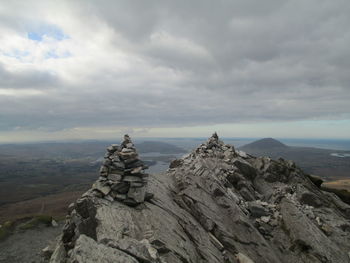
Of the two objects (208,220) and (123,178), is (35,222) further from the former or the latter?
(208,220)

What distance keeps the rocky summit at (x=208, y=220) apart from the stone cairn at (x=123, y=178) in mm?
129

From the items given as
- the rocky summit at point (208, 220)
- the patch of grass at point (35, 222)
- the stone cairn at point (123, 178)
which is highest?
the stone cairn at point (123, 178)

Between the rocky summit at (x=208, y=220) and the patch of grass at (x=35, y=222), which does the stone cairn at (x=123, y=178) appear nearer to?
the rocky summit at (x=208, y=220)

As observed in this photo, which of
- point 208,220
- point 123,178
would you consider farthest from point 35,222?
point 208,220

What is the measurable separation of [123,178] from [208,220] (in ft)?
33.9

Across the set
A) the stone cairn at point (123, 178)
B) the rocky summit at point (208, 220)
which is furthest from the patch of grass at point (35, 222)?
the stone cairn at point (123, 178)

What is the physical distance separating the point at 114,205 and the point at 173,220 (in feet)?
18.8

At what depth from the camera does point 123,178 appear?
2348 cm

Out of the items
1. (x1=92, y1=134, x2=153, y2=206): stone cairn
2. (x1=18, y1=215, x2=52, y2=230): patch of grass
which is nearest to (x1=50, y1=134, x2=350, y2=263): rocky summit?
(x1=92, y1=134, x2=153, y2=206): stone cairn

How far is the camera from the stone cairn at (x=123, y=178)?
22.2 m

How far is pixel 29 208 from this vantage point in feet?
535

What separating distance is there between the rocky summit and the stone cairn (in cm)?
13

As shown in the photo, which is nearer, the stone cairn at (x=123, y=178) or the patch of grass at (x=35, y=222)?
the stone cairn at (x=123, y=178)

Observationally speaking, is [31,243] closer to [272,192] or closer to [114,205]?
[114,205]
